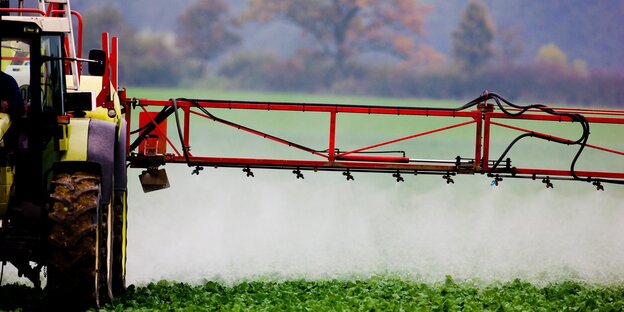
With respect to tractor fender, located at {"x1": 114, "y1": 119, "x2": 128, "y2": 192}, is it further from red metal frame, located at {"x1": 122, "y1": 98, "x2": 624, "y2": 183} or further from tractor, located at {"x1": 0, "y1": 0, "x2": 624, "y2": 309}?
red metal frame, located at {"x1": 122, "y1": 98, "x2": 624, "y2": 183}

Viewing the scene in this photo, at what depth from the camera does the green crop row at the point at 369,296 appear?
10195 mm

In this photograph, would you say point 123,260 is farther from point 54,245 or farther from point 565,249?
point 565,249

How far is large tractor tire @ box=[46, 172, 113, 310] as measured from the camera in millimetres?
8672

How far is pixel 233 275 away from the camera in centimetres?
1330

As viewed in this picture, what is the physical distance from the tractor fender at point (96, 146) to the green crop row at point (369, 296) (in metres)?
1.10

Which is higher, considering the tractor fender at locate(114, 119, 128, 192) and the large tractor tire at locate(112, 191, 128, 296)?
the tractor fender at locate(114, 119, 128, 192)

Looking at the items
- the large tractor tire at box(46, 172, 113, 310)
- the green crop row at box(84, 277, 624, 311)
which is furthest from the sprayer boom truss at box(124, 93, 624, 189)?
the large tractor tire at box(46, 172, 113, 310)

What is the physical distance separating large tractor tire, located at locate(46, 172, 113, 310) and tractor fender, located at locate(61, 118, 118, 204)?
28cm

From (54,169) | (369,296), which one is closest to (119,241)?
(54,169)

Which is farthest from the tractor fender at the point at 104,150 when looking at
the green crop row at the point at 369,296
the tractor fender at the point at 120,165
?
the green crop row at the point at 369,296

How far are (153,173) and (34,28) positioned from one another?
2860 mm

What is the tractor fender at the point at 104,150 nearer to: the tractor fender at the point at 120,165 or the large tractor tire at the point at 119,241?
the tractor fender at the point at 120,165

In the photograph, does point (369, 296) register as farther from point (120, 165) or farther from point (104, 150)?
point (104, 150)

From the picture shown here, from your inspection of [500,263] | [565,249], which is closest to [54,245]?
[500,263]
